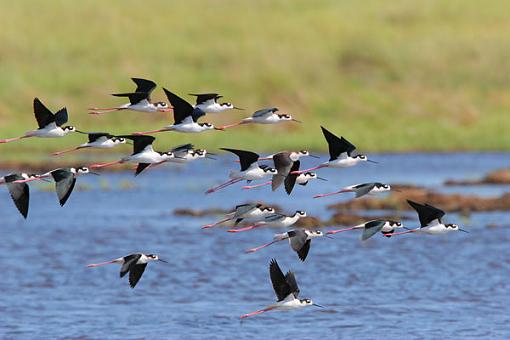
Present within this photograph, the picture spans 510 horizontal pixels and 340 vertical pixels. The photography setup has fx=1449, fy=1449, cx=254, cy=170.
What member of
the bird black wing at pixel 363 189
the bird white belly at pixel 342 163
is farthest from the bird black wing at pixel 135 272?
the bird black wing at pixel 363 189

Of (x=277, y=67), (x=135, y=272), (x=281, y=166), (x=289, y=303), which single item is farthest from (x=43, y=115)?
(x=277, y=67)

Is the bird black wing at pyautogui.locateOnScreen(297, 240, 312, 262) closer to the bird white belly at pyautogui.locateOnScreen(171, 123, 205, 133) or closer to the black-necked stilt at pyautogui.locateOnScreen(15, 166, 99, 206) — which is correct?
the bird white belly at pyautogui.locateOnScreen(171, 123, 205, 133)

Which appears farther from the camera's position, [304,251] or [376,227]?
[304,251]

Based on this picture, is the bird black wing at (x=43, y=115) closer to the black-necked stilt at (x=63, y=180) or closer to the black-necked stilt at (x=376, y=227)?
the black-necked stilt at (x=63, y=180)

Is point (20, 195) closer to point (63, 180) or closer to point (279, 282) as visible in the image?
point (63, 180)

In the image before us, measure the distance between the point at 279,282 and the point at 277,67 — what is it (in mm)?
44636

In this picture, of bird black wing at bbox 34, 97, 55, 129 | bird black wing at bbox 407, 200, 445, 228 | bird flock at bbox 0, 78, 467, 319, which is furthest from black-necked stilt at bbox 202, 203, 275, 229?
bird black wing at bbox 34, 97, 55, 129

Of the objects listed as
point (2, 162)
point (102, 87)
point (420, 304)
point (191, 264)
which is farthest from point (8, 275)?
point (102, 87)

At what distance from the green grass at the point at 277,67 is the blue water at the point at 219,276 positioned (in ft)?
38.7

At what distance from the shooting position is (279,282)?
1564 cm

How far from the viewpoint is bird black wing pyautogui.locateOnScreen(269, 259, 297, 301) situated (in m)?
15.6

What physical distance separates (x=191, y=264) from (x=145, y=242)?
2833mm

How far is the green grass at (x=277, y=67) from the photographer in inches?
2087

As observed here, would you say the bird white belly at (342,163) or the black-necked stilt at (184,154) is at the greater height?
the black-necked stilt at (184,154)
